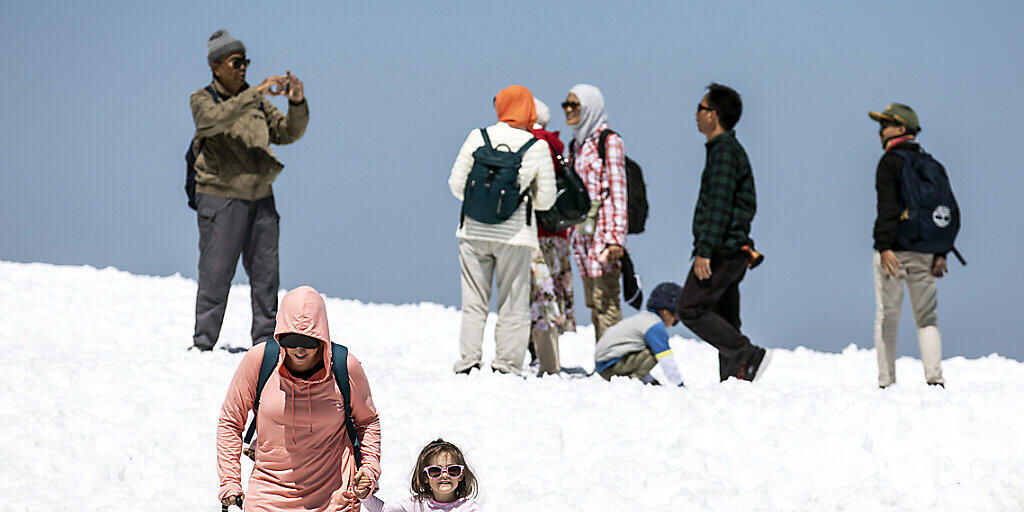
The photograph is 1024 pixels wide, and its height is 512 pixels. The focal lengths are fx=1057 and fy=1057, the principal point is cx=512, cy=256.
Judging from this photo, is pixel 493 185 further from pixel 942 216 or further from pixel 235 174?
pixel 942 216

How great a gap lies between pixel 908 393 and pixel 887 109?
3114mm

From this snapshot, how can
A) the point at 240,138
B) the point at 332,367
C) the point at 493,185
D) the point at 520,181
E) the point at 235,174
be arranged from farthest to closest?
the point at 235,174
the point at 240,138
the point at 520,181
the point at 493,185
the point at 332,367

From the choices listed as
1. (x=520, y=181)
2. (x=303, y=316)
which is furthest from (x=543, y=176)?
(x=303, y=316)

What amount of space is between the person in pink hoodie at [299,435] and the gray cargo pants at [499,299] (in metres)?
3.89

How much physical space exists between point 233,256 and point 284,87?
1.50m

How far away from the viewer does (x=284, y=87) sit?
352 inches

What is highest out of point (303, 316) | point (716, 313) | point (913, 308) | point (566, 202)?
point (566, 202)

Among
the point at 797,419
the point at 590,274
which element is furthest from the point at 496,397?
the point at 590,274

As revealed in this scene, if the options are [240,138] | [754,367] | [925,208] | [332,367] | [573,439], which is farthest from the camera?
[925,208]

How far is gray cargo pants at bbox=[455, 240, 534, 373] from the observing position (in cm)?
844

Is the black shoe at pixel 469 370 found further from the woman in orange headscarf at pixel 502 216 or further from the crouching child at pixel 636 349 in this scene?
the crouching child at pixel 636 349

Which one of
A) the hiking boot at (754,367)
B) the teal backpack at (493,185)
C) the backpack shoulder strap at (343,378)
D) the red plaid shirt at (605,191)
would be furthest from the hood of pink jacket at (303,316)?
the red plaid shirt at (605,191)

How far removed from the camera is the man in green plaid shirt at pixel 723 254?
27.6ft

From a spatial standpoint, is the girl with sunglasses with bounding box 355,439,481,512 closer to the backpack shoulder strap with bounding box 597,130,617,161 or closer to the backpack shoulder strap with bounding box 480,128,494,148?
the backpack shoulder strap with bounding box 480,128,494,148
